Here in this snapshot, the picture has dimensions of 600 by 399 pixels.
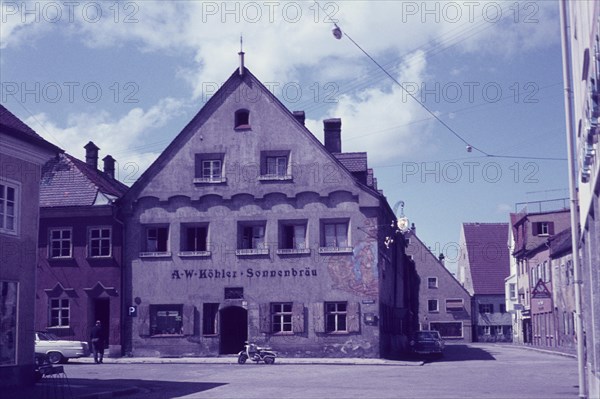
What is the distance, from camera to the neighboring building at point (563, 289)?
1893 inches

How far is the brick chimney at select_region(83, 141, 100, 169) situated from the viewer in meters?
46.2

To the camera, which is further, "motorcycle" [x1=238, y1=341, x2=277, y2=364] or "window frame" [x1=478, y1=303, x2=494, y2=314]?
"window frame" [x1=478, y1=303, x2=494, y2=314]

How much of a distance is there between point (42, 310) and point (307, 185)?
13.7 meters

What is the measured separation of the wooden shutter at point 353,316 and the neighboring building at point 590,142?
58.6ft

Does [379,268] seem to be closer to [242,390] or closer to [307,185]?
[307,185]

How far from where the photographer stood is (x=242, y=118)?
38281mm

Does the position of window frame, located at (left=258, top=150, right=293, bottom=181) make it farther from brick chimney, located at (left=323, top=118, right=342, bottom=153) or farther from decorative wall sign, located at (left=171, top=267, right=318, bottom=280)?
brick chimney, located at (left=323, top=118, right=342, bottom=153)

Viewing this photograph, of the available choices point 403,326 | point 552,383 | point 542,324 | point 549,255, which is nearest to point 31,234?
point 552,383

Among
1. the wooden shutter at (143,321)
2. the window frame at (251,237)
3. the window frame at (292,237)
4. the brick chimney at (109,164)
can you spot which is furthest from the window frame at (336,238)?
the brick chimney at (109,164)

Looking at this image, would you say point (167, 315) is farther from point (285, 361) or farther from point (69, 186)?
point (69, 186)

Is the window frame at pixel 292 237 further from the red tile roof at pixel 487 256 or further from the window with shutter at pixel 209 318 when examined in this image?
the red tile roof at pixel 487 256

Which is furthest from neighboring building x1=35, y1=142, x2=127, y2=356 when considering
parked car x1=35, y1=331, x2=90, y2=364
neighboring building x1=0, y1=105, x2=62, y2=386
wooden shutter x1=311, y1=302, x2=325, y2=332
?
neighboring building x1=0, y1=105, x2=62, y2=386

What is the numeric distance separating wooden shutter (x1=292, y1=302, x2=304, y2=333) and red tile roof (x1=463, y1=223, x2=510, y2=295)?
48133mm

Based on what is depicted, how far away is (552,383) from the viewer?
73.5 ft
